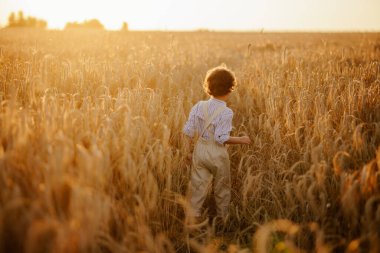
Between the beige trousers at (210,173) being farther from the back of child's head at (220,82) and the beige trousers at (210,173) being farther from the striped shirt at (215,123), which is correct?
the back of child's head at (220,82)

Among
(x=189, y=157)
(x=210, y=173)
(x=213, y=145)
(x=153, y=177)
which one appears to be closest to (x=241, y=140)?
(x=213, y=145)

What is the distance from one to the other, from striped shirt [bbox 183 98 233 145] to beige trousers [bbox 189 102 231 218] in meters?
0.05

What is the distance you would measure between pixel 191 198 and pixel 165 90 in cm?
209

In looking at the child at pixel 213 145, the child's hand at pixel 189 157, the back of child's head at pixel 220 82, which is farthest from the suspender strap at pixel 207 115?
the child's hand at pixel 189 157

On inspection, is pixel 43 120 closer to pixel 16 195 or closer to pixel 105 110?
pixel 105 110

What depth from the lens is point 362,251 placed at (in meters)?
1.98

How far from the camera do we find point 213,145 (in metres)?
2.73

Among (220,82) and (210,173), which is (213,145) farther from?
(220,82)

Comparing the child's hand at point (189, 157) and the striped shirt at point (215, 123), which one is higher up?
the striped shirt at point (215, 123)

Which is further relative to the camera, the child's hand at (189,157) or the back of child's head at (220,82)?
the child's hand at (189,157)

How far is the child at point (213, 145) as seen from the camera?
8.82ft

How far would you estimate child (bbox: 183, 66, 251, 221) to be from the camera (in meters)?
2.69

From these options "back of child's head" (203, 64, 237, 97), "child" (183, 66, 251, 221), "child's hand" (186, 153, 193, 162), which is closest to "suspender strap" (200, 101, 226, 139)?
"child" (183, 66, 251, 221)

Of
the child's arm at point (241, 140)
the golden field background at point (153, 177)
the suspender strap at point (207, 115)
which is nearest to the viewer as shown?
the golden field background at point (153, 177)
